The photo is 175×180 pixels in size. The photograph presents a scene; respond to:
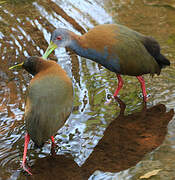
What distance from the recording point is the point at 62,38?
531 cm

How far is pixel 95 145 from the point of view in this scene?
448 cm

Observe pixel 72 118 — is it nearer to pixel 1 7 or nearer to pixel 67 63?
pixel 67 63

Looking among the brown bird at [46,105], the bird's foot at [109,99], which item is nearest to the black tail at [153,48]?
the bird's foot at [109,99]

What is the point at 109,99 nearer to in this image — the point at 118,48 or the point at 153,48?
the point at 118,48

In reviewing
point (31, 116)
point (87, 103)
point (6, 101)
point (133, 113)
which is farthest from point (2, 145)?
point (133, 113)

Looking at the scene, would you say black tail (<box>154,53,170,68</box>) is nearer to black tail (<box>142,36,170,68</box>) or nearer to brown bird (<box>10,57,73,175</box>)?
black tail (<box>142,36,170,68</box>)

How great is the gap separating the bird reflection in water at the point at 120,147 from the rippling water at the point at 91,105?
0.01m

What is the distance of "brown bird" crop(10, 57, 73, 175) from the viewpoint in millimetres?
4020

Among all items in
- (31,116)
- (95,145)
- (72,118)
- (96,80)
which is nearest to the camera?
(31,116)

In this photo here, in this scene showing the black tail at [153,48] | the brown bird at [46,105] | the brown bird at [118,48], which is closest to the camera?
the brown bird at [46,105]

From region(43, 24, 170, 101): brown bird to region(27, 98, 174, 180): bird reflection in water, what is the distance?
19.7 inches

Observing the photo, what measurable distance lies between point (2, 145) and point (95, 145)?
3.66 ft

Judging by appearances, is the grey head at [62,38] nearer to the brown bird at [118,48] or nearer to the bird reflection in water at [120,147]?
the brown bird at [118,48]

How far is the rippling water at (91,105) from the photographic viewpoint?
414 centimetres
